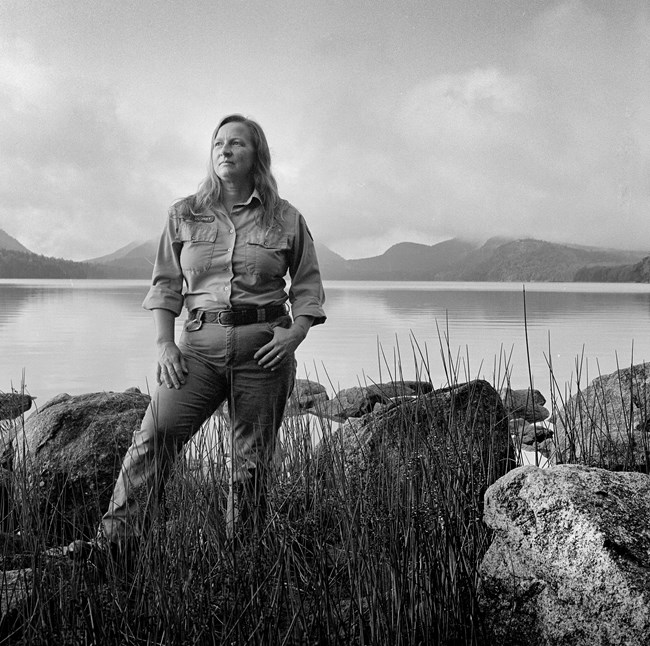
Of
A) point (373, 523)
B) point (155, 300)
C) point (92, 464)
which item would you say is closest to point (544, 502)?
point (373, 523)

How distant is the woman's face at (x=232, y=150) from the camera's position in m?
2.61

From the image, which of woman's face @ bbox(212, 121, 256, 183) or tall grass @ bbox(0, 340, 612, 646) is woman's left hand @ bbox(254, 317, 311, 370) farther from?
woman's face @ bbox(212, 121, 256, 183)

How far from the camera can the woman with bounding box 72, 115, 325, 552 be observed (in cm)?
250

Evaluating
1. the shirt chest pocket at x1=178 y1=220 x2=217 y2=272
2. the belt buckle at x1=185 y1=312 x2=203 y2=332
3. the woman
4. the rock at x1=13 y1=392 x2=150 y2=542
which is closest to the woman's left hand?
the woman

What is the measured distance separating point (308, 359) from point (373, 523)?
10.4m

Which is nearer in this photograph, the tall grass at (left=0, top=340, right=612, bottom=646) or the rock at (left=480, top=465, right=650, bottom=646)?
the rock at (left=480, top=465, right=650, bottom=646)

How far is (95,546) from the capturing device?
2064mm

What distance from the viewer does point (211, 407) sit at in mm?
2598

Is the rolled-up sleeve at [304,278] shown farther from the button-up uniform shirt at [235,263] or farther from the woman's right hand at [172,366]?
the woman's right hand at [172,366]

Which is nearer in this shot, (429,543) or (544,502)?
(544,502)

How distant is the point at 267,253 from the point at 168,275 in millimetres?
400

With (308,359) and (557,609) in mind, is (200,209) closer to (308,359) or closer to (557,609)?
(557,609)

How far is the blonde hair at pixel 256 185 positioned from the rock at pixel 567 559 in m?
1.43

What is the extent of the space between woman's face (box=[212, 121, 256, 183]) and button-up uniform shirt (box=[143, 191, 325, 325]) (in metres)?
0.12
